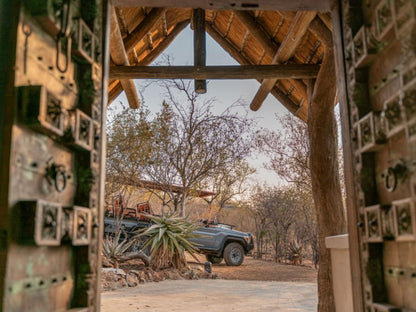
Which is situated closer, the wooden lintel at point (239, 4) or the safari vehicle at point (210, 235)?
the wooden lintel at point (239, 4)

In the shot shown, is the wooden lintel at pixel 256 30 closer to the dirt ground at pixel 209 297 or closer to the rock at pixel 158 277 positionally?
the dirt ground at pixel 209 297

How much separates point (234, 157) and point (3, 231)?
11.1 m

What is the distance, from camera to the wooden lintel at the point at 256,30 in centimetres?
511

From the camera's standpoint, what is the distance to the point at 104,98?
2.24 m

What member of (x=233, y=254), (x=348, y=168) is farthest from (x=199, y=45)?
(x=233, y=254)

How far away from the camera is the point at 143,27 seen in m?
5.30

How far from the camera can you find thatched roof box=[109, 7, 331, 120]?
428 cm

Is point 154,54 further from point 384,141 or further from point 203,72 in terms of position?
→ point 384,141

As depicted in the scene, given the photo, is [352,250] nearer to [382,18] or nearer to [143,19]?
[382,18]

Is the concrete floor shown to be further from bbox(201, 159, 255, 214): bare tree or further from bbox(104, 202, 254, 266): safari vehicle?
bbox(201, 159, 255, 214): bare tree

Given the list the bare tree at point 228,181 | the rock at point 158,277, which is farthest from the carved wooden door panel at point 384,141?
the bare tree at point 228,181

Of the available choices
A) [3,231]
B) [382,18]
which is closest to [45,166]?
[3,231]

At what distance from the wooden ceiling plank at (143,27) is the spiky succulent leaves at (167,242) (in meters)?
4.13

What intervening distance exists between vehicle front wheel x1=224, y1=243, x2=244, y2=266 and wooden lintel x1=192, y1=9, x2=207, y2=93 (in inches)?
243
